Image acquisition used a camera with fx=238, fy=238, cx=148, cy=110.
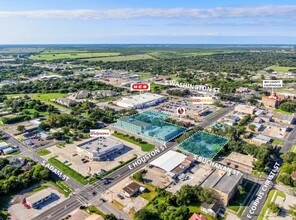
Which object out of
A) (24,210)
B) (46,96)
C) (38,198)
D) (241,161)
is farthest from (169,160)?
(46,96)

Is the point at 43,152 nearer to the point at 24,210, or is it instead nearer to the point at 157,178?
the point at 24,210

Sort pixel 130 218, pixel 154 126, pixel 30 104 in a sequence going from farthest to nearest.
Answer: pixel 30 104
pixel 154 126
pixel 130 218

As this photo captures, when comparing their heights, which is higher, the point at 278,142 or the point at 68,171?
the point at 278,142

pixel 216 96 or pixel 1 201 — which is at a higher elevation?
pixel 216 96

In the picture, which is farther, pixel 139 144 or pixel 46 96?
pixel 46 96

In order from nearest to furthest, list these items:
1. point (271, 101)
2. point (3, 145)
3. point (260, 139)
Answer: point (3, 145) → point (260, 139) → point (271, 101)

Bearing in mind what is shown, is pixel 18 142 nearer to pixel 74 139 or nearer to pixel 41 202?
pixel 74 139

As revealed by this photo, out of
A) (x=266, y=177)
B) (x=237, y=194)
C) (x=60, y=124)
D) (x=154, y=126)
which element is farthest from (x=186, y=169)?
(x=60, y=124)
